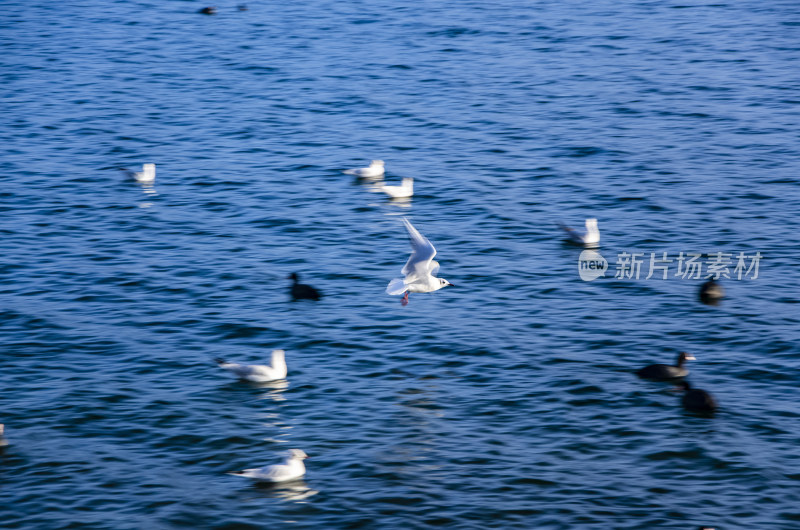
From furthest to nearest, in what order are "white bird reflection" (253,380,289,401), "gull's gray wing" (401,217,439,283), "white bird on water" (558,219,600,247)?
"white bird on water" (558,219,600,247) < "gull's gray wing" (401,217,439,283) < "white bird reflection" (253,380,289,401)

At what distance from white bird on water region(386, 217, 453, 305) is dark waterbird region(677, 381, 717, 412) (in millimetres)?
3984

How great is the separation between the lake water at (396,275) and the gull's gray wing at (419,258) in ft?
3.33

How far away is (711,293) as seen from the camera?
17812mm

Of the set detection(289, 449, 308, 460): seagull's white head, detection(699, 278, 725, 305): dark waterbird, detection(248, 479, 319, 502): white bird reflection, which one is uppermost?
detection(699, 278, 725, 305): dark waterbird

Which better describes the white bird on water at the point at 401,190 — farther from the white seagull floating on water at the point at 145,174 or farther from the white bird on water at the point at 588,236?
the white seagull floating on water at the point at 145,174

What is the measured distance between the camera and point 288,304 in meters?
17.9

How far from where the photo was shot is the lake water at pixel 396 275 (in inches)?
517

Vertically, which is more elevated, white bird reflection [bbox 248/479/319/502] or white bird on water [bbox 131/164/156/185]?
white bird on water [bbox 131/164/156/185]

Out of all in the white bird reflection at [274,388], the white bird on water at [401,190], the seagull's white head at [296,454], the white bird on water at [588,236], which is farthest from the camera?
the white bird on water at [401,190]

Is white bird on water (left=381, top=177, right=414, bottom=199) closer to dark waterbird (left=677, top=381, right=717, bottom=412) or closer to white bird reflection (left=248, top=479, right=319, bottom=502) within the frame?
dark waterbird (left=677, top=381, right=717, bottom=412)

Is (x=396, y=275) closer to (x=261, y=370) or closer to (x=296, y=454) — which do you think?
(x=261, y=370)

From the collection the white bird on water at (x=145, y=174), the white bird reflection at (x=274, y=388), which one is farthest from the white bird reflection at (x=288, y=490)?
the white bird on water at (x=145, y=174)

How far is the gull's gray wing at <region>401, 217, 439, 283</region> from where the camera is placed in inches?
618

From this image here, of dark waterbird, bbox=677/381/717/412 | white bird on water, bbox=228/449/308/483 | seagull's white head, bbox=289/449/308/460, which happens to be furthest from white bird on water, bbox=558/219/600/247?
white bird on water, bbox=228/449/308/483
